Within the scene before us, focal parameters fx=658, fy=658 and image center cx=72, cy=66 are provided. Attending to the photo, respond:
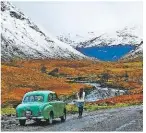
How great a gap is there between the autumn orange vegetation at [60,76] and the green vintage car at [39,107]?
1302mm

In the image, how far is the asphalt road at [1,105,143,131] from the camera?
24453 mm

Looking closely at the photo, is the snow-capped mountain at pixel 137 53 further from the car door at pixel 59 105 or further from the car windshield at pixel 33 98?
the car windshield at pixel 33 98

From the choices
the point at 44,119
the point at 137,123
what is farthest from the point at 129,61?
the point at 44,119

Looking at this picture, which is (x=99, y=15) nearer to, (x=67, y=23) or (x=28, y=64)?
(x=67, y=23)

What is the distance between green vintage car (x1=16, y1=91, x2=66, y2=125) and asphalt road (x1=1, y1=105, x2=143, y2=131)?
345 mm

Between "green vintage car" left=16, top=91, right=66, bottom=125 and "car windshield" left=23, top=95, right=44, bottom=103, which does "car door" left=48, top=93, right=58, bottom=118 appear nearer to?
"green vintage car" left=16, top=91, right=66, bottom=125

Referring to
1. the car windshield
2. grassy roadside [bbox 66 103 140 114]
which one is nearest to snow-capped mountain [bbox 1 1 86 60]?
grassy roadside [bbox 66 103 140 114]

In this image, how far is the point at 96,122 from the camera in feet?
86.0

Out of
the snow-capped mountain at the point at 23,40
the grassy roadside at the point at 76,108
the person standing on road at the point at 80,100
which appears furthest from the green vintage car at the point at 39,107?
the snow-capped mountain at the point at 23,40

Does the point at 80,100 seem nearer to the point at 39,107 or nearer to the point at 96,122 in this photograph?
the point at 96,122

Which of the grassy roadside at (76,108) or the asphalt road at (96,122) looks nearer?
the asphalt road at (96,122)

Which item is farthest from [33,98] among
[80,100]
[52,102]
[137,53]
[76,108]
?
[137,53]

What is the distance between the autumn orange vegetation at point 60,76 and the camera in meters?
27.3

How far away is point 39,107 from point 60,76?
4.76 metres
